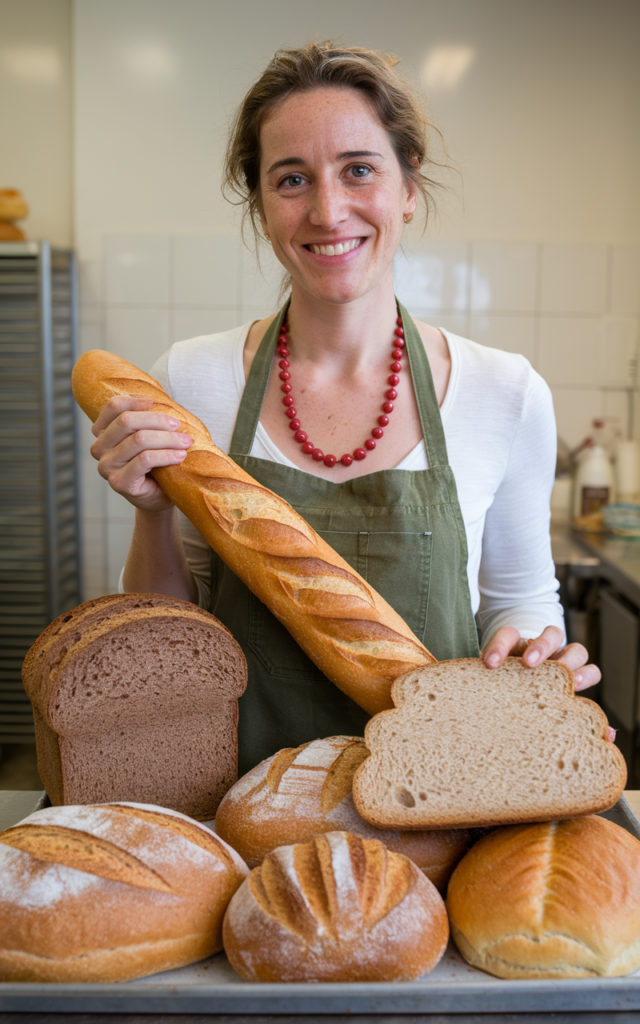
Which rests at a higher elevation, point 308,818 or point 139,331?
point 139,331

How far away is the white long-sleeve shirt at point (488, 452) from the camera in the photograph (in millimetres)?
1256

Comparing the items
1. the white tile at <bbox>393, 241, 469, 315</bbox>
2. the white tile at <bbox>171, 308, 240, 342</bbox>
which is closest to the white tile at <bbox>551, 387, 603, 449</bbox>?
the white tile at <bbox>393, 241, 469, 315</bbox>

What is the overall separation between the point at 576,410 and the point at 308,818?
2694mm

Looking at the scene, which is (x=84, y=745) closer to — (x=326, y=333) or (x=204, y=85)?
(x=326, y=333)

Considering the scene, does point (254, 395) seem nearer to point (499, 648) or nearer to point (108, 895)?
point (499, 648)

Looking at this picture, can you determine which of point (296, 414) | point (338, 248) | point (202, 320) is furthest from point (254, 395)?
point (202, 320)

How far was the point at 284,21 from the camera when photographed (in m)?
2.98

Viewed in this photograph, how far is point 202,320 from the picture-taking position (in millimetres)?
3135

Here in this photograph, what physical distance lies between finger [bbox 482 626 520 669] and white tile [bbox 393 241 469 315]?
7.86ft

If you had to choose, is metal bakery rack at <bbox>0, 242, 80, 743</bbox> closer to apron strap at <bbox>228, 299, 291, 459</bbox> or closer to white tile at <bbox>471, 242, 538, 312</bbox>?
white tile at <bbox>471, 242, 538, 312</bbox>

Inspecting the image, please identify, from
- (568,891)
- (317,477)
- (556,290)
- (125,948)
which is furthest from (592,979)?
(556,290)

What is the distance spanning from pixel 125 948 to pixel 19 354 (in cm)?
296

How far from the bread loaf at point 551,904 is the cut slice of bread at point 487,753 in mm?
35

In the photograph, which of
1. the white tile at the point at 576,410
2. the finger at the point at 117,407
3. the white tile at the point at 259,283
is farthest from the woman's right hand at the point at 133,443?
the white tile at the point at 576,410
